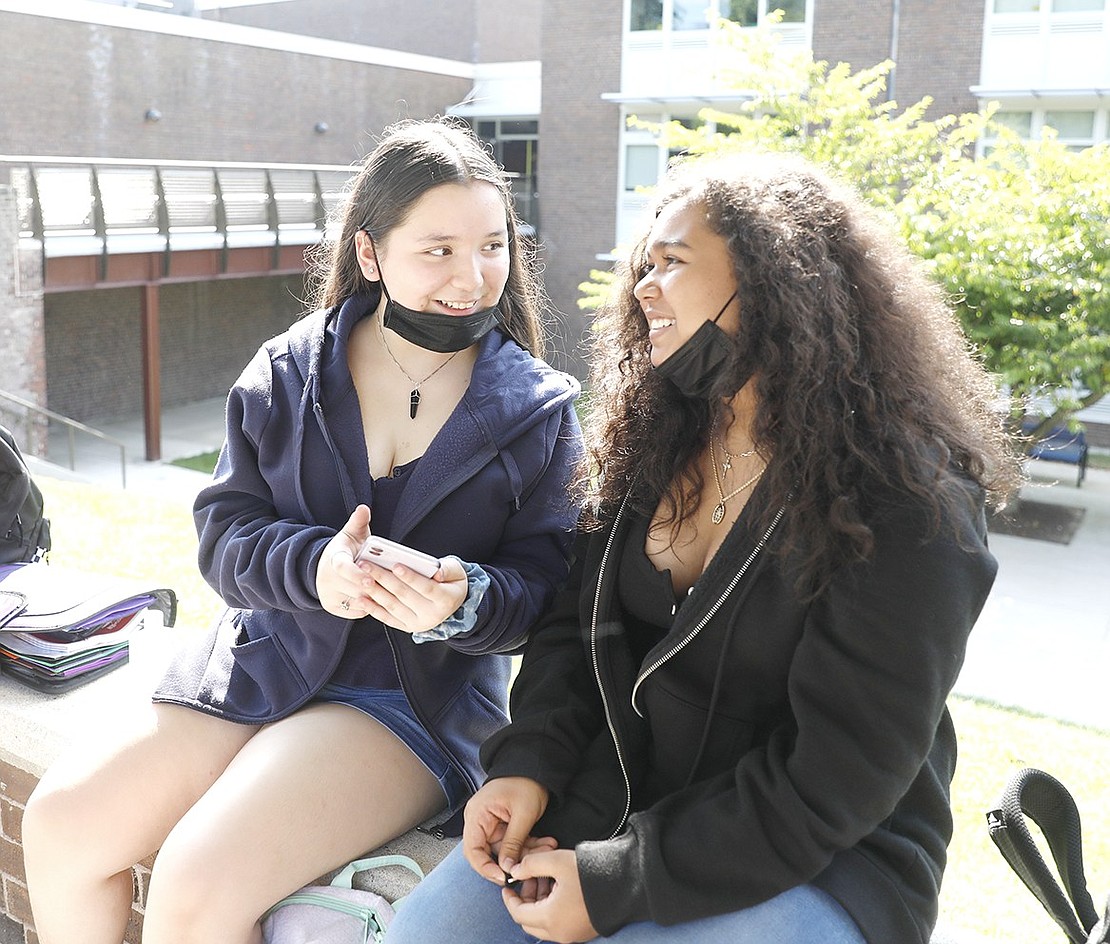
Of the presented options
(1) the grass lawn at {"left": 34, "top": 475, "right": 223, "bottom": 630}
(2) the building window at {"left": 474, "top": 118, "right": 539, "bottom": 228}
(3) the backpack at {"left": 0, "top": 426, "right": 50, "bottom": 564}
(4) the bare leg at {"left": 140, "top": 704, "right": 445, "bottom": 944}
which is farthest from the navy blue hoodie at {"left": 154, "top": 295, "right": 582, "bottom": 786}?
(2) the building window at {"left": 474, "top": 118, "right": 539, "bottom": 228}

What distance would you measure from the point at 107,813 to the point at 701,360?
52.8 inches

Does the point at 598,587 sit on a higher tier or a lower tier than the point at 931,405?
lower

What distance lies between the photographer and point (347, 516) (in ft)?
7.36

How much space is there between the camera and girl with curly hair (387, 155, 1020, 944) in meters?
1.59

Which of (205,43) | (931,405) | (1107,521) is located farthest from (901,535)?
(205,43)

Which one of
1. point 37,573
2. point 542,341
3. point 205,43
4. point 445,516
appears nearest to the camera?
point 445,516

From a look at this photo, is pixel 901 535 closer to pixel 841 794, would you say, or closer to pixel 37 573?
pixel 841 794

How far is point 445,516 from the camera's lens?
7.25 feet

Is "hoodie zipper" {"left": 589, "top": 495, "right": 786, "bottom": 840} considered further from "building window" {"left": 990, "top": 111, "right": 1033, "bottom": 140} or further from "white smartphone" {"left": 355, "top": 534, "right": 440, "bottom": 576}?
"building window" {"left": 990, "top": 111, "right": 1033, "bottom": 140}

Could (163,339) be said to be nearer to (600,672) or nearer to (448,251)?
(448,251)

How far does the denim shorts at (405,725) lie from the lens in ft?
7.06


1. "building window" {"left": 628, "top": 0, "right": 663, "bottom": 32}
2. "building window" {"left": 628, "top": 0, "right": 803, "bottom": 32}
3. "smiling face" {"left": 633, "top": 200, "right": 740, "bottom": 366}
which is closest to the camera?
"smiling face" {"left": 633, "top": 200, "right": 740, "bottom": 366}

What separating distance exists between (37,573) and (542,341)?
1519 millimetres

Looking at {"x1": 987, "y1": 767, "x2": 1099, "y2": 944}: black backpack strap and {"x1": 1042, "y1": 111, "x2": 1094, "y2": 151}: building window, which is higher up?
{"x1": 1042, "y1": 111, "x2": 1094, "y2": 151}: building window
